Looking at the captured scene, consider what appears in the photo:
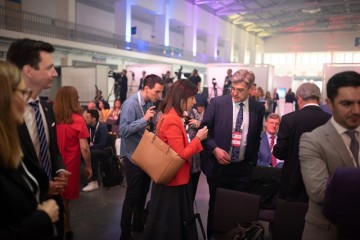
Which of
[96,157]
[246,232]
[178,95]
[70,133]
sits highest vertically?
[178,95]

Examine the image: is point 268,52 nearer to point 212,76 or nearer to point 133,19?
point 133,19

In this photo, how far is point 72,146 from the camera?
110 inches

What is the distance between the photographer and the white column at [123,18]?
14336 mm

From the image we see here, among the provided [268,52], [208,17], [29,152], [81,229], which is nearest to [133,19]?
[208,17]

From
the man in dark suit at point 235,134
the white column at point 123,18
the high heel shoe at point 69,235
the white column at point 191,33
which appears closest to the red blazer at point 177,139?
the man in dark suit at point 235,134

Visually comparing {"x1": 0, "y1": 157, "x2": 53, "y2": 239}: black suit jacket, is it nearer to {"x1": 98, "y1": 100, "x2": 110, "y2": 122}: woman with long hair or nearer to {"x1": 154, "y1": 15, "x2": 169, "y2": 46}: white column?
{"x1": 98, "y1": 100, "x2": 110, "y2": 122}: woman with long hair

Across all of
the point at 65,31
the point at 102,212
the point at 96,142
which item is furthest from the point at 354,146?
the point at 65,31

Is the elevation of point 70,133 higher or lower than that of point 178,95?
lower

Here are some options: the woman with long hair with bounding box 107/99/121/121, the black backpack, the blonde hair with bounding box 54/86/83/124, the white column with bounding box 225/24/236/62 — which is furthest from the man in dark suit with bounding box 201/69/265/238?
the white column with bounding box 225/24/236/62

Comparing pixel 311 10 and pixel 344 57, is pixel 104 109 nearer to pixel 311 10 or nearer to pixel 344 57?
pixel 311 10

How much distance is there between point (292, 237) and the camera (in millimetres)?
2135

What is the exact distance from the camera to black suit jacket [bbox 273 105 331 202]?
2002mm

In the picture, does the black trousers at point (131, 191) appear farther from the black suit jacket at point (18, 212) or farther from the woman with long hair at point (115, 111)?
the woman with long hair at point (115, 111)

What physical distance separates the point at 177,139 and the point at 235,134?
66 cm
